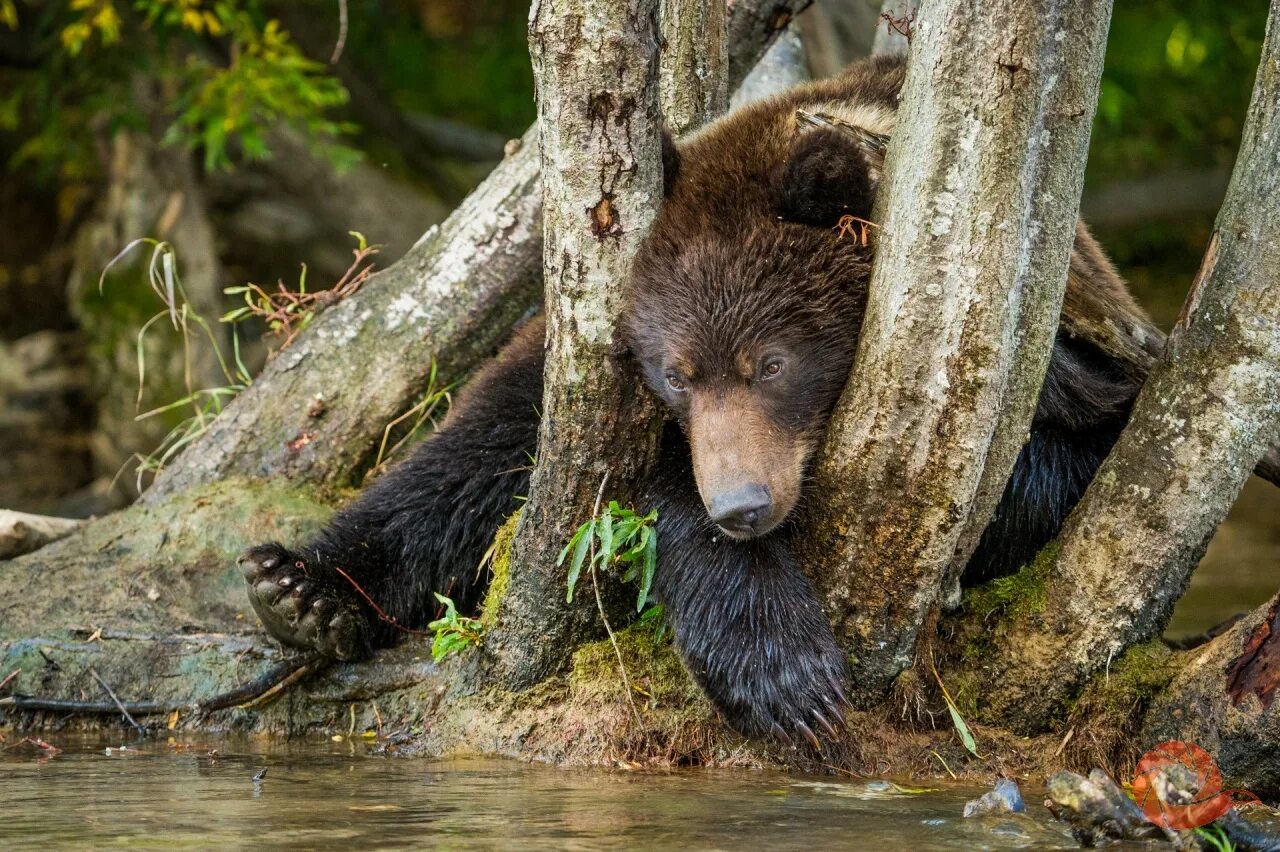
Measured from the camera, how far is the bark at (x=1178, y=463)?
13.3 ft

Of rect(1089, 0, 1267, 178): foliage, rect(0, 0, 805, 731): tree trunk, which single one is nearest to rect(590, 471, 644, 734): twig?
rect(0, 0, 805, 731): tree trunk

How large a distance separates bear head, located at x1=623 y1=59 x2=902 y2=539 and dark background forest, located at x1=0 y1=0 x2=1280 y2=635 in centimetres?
469

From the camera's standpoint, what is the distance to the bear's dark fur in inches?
166

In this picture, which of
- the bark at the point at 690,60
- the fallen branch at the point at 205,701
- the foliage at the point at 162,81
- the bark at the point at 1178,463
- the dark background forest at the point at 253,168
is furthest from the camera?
the dark background forest at the point at 253,168

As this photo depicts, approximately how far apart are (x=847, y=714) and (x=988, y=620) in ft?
1.78

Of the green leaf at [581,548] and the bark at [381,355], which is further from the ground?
the bark at [381,355]

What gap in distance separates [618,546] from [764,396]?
599 mm

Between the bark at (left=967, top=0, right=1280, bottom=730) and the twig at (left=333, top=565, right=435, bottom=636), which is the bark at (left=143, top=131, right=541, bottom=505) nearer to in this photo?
the twig at (left=333, top=565, right=435, bottom=636)

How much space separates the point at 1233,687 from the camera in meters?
4.02

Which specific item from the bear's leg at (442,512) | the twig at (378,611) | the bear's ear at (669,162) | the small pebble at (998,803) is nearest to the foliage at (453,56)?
the bear's leg at (442,512)

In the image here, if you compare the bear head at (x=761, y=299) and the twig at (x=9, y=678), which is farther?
the twig at (x=9, y=678)

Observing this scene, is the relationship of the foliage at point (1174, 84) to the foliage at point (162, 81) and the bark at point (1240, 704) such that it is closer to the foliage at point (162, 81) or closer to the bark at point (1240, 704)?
the foliage at point (162, 81)

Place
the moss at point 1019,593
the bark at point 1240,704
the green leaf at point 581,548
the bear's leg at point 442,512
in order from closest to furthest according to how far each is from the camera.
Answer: the bark at point 1240,704
the green leaf at point 581,548
the moss at point 1019,593
the bear's leg at point 442,512

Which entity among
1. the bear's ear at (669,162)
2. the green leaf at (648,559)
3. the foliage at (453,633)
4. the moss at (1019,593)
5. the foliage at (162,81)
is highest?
the foliage at (162,81)
